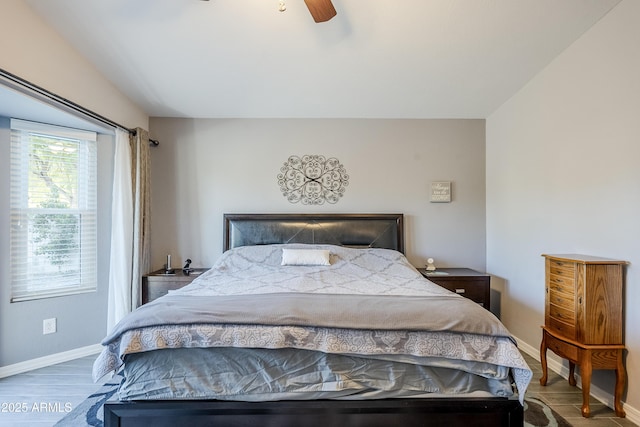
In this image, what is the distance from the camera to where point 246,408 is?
55.9 inches

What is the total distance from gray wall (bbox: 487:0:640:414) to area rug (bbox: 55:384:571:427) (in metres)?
0.45

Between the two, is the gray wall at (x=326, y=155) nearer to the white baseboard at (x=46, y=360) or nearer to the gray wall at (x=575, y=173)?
the gray wall at (x=575, y=173)

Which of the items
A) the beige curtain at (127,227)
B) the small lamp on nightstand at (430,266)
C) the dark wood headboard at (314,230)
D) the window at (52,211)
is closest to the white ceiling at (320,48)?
the beige curtain at (127,227)

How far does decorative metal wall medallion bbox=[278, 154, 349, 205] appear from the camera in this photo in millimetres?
3545

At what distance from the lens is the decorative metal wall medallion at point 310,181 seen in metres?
3.54

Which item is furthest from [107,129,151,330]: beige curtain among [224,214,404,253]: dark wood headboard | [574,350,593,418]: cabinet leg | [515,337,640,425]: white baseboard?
[515,337,640,425]: white baseboard

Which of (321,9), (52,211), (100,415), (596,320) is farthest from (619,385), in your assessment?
(52,211)

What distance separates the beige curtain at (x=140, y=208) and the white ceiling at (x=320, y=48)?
0.51 m

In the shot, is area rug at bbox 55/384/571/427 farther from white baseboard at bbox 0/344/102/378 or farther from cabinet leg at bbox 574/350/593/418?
white baseboard at bbox 0/344/102/378

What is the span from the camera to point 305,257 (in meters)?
2.98

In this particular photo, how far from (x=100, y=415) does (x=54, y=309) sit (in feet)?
4.51

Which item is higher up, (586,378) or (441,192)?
(441,192)

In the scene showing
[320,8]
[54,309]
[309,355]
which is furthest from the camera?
[54,309]

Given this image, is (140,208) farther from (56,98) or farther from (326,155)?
(326,155)
